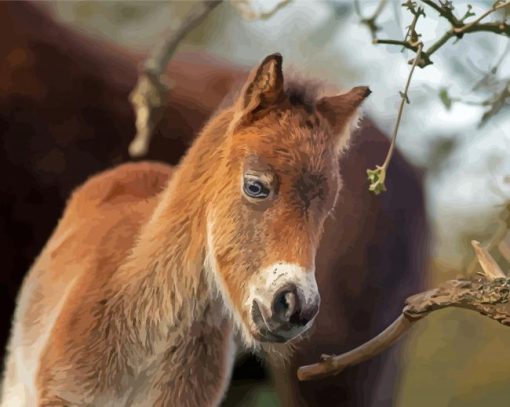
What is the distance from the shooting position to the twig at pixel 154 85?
882 millimetres

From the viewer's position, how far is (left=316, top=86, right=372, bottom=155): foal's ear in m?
0.78

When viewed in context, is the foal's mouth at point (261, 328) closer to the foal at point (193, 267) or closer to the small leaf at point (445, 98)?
the foal at point (193, 267)

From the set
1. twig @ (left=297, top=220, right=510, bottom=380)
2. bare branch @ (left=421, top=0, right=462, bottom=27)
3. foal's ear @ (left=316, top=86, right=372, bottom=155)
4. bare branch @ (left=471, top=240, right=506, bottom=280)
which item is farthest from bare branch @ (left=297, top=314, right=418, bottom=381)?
bare branch @ (left=421, top=0, right=462, bottom=27)

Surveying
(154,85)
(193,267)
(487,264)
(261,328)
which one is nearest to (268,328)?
(261,328)

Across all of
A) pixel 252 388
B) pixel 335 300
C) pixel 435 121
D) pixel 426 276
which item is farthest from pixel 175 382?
pixel 435 121

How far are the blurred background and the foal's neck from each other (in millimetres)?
114

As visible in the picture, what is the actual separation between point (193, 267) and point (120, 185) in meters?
0.18

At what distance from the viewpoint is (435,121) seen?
825 mm

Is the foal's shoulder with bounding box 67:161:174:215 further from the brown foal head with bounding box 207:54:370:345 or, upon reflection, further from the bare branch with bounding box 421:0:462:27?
the bare branch with bounding box 421:0:462:27

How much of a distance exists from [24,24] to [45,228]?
0.28m

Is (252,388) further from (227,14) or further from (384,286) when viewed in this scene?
(227,14)

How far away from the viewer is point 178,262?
0.79m

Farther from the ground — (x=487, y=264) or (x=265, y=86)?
(x=265, y=86)

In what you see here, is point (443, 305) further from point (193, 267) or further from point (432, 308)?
point (193, 267)
